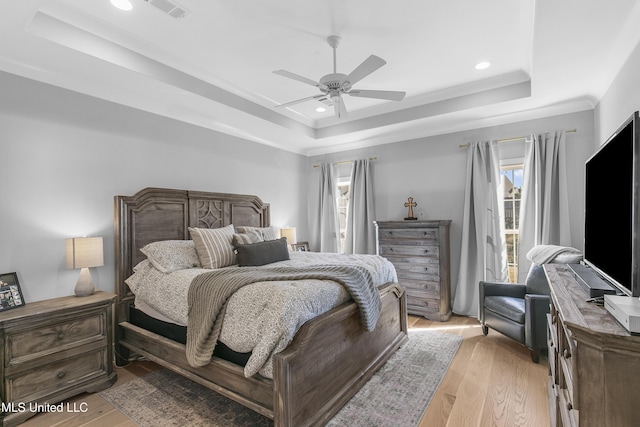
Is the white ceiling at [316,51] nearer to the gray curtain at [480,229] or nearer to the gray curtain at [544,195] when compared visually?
the gray curtain at [544,195]

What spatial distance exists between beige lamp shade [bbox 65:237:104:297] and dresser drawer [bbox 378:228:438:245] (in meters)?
3.38

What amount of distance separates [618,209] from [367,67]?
1.78m

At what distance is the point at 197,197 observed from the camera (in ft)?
12.5

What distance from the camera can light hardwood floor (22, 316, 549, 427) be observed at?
2.12m

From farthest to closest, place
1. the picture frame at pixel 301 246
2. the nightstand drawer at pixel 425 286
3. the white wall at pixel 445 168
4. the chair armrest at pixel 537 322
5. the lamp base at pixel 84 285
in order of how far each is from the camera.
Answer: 1. the picture frame at pixel 301 246
2. the nightstand drawer at pixel 425 286
3. the white wall at pixel 445 168
4. the chair armrest at pixel 537 322
5. the lamp base at pixel 84 285

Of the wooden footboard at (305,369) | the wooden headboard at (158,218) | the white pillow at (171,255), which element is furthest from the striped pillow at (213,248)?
the wooden footboard at (305,369)

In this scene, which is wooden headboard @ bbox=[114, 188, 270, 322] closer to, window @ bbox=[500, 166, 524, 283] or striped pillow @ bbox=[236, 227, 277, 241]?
striped pillow @ bbox=[236, 227, 277, 241]

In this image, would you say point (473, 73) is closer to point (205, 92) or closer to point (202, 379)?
point (205, 92)

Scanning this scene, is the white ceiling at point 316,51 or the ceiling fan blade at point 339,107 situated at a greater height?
the white ceiling at point 316,51

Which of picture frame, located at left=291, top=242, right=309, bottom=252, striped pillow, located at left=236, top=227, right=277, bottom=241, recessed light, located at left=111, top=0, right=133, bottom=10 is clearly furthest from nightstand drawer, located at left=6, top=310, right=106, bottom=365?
picture frame, located at left=291, top=242, right=309, bottom=252

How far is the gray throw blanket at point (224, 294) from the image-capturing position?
209cm

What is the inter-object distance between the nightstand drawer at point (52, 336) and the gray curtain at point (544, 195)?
4584mm

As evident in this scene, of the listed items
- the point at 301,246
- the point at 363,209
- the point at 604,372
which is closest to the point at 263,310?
the point at 604,372

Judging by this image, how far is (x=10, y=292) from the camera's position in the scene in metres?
2.38
